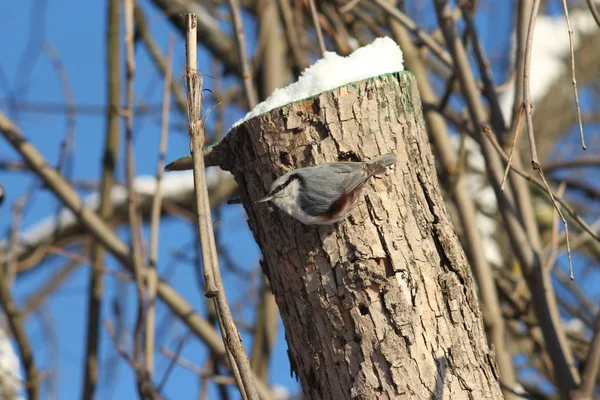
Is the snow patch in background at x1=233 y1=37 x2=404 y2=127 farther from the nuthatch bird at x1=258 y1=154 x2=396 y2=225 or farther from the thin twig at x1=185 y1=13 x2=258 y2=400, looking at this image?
the thin twig at x1=185 y1=13 x2=258 y2=400

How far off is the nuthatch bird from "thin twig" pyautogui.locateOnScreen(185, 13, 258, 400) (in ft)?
1.25

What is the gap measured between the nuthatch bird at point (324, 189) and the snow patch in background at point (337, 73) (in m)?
0.20

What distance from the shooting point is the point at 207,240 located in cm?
127

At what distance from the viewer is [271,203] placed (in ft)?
5.78

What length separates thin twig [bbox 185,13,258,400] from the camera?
1260 mm

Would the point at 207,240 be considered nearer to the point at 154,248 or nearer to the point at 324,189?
the point at 324,189

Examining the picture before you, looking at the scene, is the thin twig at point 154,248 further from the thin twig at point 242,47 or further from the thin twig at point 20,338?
the thin twig at point 20,338

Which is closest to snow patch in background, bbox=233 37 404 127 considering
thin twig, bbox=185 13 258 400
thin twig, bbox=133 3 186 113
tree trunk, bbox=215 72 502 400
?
tree trunk, bbox=215 72 502 400

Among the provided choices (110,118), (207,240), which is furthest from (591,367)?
(110,118)

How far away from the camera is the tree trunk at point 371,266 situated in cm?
167

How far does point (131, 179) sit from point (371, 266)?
4.89 feet

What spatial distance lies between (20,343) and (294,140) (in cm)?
210

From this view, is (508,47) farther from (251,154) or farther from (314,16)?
(251,154)

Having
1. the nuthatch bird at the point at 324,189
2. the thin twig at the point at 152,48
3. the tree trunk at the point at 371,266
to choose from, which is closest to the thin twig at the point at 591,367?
the tree trunk at the point at 371,266
